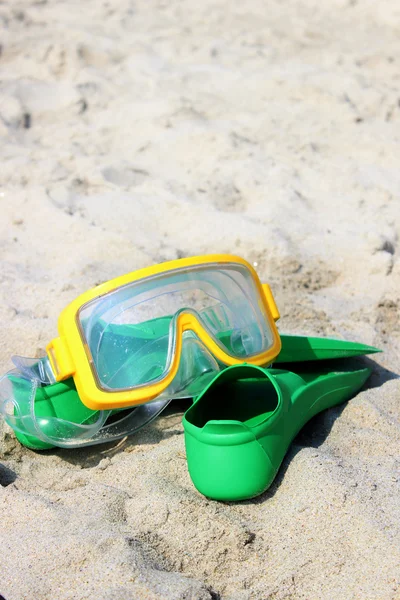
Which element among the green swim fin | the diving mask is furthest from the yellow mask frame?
the green swim fin

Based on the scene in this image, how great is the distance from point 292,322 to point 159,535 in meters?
1.13

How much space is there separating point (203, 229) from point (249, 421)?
1.19 metres

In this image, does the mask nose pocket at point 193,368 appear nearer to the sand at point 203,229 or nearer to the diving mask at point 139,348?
the diving mask at point 139,348

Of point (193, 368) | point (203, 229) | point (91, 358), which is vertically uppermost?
point (91, 358)

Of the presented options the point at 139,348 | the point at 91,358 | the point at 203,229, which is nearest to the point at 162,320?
the point at 139,348

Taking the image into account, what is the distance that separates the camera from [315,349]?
2.12 metres

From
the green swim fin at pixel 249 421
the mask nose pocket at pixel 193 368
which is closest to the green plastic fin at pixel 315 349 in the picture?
the green swim fin at pixel 249 421

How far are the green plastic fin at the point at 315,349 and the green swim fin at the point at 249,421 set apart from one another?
0.06m

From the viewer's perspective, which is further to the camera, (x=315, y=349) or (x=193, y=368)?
(x=315, y=349)

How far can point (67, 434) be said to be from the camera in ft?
5.92

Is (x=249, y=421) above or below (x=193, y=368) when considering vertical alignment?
below

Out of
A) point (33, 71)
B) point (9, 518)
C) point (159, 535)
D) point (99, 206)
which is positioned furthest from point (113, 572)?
point (33, 71)

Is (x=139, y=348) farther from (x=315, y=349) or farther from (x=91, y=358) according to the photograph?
(x=315, y=349)

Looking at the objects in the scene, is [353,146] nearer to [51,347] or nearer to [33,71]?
[33,71]
